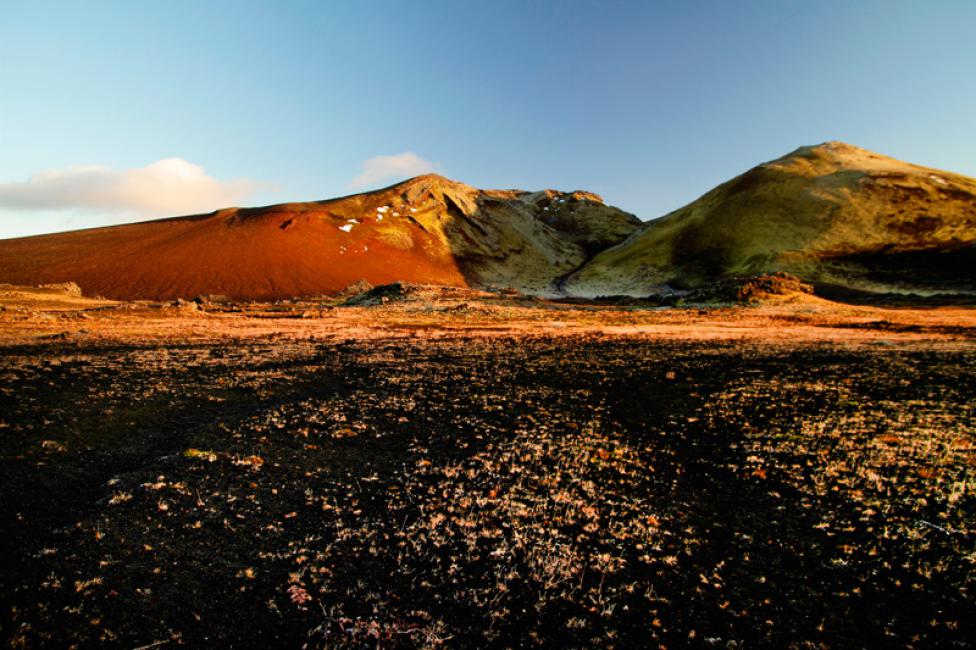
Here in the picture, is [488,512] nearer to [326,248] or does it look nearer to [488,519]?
[488,519]

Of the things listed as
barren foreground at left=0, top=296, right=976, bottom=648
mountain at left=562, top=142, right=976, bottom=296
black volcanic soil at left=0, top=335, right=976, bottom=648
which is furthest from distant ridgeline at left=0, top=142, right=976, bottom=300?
black volcanic soil at left=0, top=335, right=976, bottom=648

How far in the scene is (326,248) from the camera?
333ft

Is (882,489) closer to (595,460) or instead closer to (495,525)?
(595,460)

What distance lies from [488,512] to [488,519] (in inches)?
8.2

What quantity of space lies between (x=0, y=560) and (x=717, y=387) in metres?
16.2

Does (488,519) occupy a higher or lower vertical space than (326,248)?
lower

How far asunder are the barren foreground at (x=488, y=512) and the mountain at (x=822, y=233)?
78866 mm

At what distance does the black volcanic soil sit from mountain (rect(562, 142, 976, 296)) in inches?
3124

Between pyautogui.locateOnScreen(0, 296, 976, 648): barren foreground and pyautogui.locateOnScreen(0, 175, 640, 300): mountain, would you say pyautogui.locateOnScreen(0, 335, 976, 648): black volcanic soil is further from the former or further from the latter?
pyautogui.locateOnScreen(0, 175, 640, 300): mountain

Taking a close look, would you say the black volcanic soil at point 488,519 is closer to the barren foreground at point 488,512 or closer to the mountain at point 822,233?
the barren foreground at point 488,512

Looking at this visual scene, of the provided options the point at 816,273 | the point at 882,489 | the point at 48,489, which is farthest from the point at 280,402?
the point at 816,273

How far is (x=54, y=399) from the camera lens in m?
12.6

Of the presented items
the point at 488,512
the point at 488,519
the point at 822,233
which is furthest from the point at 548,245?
the point at 488,519

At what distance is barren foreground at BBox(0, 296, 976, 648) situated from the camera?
4.44 m
